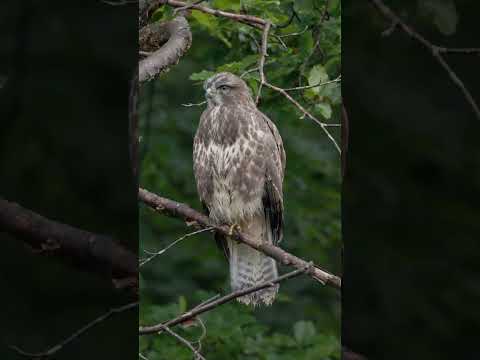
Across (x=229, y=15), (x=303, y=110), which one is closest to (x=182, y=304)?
(x=303, y=110)

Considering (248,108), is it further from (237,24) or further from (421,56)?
(421,56)

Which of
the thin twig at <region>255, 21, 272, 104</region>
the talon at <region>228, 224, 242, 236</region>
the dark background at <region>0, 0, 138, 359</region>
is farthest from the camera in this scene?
the talon at <region>228, 224, 242, 236</region>

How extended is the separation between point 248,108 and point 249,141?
9cm

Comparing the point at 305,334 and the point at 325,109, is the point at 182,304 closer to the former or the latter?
the point at 305,334

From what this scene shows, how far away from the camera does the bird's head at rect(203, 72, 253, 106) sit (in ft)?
6.11

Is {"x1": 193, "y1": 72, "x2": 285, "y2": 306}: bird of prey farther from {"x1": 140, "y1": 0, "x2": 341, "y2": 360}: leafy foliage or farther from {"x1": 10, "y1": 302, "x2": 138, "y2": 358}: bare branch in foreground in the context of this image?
{"x1": 10, "y1": 302, "x2": 138, "y2": 358}: bare branch in foreground

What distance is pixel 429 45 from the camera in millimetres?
1611

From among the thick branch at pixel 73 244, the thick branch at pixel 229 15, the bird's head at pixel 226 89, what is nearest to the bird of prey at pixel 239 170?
the bird's head at pixel 226 89

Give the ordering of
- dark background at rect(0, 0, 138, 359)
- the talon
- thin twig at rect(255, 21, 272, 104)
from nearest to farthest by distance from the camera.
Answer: dark background at rect(0, 0, 138, 359), thin twig at rect(255, 21, 272, 104), the talon

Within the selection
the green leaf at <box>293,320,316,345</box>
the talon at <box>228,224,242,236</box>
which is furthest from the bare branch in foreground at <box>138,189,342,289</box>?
the green leaf at <box>293,320,316,345</box>

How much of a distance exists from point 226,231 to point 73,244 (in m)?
0.45

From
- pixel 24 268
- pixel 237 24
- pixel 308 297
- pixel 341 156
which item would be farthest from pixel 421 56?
pixel 24 268

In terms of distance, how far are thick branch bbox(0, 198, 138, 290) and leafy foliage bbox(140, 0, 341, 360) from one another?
0.39 ft

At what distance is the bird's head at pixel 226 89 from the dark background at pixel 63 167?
0.31 m
